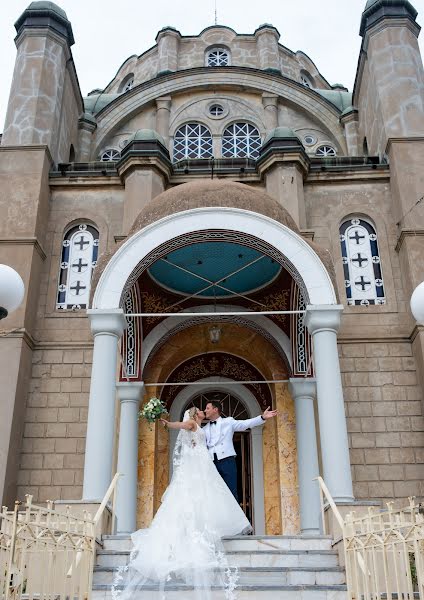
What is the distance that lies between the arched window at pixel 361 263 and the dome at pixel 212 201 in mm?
2743

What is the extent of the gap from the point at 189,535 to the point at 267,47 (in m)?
15.8

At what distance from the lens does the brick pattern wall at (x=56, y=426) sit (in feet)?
37.1

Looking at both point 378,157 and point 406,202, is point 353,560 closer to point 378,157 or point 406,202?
point 406,202

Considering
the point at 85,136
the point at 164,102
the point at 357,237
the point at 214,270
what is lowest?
the point at 214,270

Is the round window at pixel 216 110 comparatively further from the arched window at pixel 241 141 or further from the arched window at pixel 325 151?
the arched window at pixel 325 151

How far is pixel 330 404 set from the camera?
923cm

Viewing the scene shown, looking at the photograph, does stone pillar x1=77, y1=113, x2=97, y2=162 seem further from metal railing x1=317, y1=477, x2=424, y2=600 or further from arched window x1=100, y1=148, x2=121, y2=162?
metal railing x1=317, y1=477, x2=424, y2=600

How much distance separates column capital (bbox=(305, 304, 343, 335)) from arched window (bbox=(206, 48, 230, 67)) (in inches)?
465

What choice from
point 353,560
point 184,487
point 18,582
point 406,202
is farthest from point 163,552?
point 406,202

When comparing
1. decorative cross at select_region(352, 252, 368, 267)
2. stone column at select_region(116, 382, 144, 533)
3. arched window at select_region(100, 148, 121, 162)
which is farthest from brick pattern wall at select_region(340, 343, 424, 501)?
arched window at select_region(100, 148, 121, 162)

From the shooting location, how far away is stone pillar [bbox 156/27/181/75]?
18.9 metres

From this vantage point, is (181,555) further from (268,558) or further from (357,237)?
(357,237)

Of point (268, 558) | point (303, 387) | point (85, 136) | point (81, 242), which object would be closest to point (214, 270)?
point (303, 387)

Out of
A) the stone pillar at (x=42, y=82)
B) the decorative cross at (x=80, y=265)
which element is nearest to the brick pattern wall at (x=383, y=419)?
the decorative cross at (x=80, y=265)
